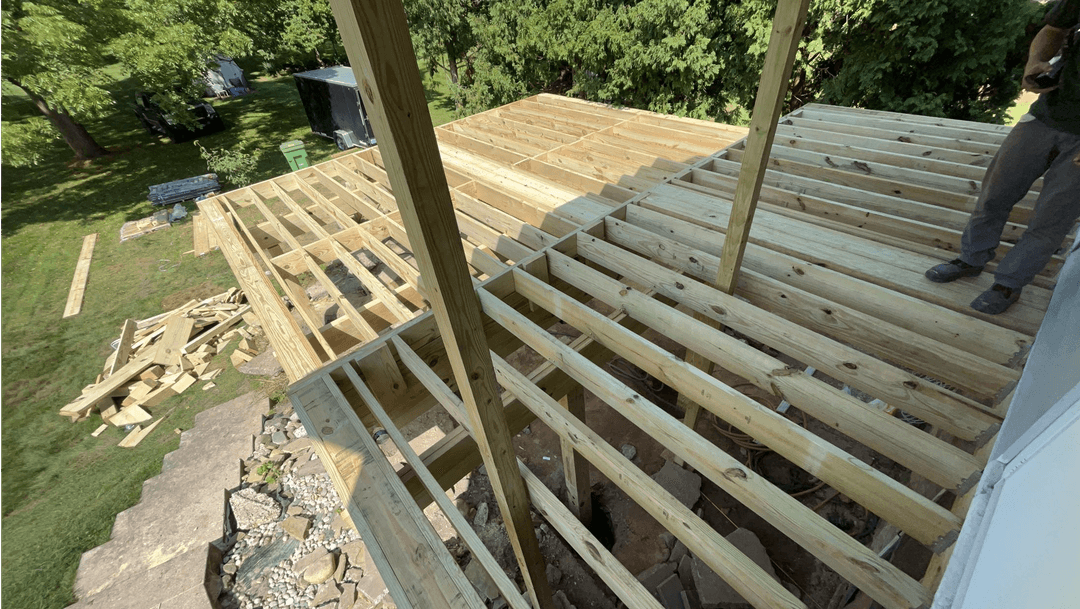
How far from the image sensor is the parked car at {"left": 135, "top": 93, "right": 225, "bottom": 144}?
47.7 ft

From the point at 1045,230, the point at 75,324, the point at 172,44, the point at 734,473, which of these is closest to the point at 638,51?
the point at 1045,230

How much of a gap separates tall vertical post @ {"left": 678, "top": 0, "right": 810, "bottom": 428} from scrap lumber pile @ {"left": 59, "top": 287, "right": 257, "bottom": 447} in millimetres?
7490

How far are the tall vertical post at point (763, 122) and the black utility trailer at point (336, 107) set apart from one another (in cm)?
1209

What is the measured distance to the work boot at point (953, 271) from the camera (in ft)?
8.48

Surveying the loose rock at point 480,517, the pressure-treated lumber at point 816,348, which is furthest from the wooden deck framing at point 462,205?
the loose rock at point 480,517

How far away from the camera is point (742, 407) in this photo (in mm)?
1938

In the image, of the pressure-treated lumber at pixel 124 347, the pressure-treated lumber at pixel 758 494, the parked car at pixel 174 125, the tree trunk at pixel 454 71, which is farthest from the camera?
the parked car at pixel 174 125

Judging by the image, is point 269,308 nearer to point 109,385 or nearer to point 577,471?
point 577,471

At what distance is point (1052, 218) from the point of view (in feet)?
7.51

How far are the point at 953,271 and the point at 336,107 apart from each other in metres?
15.2

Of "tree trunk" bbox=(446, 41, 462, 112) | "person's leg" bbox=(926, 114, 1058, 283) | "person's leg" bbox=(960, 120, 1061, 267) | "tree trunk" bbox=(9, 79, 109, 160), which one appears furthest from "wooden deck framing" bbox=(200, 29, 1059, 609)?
"tree trunk" bbox=(9, 79, 109, 160)

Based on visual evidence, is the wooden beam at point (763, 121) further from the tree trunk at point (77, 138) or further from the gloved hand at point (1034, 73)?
the tree trunk at point (77, 138)

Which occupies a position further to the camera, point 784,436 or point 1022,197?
point 1022,197

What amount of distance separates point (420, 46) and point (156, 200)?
871 cm
